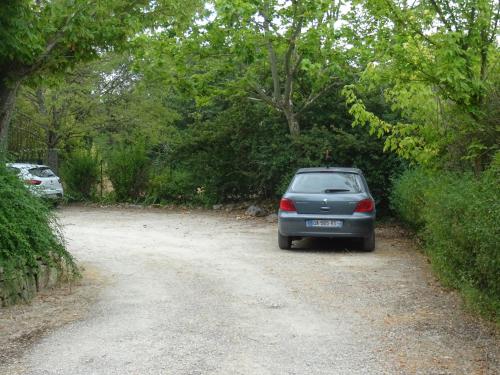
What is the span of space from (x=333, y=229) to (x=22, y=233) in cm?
577

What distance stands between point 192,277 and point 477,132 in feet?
14.9

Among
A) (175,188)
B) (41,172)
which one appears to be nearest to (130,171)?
(175,188)

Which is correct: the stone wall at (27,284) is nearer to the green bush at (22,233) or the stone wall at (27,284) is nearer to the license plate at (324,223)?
the green bush at (22,233)

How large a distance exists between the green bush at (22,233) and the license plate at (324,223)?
15.2ft

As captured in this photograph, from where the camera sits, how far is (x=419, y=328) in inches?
246

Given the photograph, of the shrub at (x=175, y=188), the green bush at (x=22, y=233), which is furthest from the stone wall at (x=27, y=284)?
the shrub at (x=175, y=188)

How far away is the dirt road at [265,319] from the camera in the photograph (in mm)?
5191

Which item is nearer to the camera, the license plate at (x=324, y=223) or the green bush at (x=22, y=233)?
the green bush at (x=22, y=233)

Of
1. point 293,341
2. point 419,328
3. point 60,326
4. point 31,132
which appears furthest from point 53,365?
point 31,132

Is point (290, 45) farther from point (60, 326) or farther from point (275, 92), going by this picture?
point (60, 326)

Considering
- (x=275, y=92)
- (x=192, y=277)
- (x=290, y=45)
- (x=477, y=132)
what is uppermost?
(x=290, y=45)

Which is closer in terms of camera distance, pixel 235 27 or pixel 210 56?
pixel 235 27

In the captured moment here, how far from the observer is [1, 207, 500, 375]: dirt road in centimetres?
519

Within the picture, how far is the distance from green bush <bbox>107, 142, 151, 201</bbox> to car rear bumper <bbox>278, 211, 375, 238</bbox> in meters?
12.1
